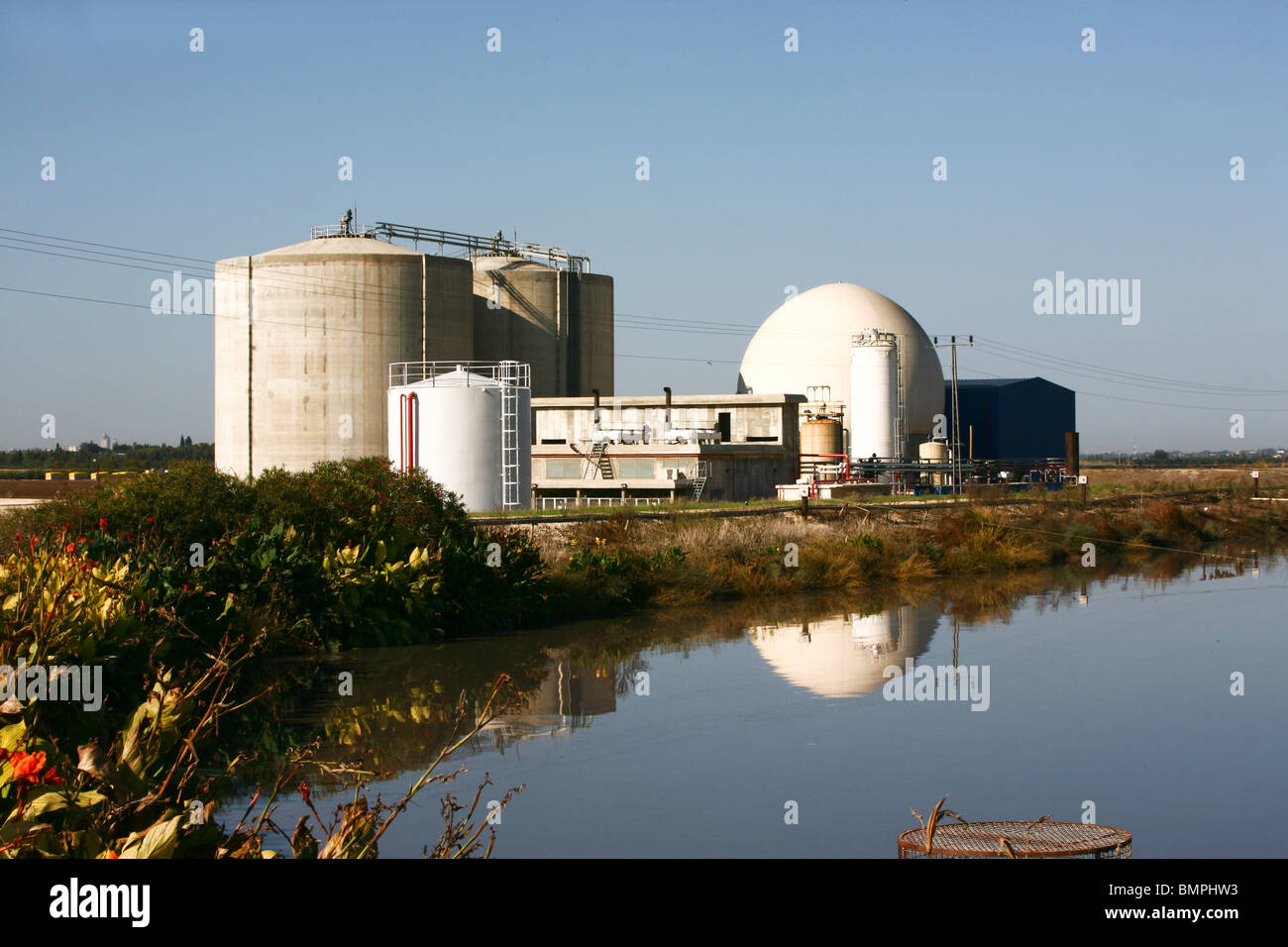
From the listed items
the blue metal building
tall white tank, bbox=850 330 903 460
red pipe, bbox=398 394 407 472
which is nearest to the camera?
red pipe, bbox=398 394 407 472

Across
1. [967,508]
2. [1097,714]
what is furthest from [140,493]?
[967,508]

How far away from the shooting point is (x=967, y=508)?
111ft

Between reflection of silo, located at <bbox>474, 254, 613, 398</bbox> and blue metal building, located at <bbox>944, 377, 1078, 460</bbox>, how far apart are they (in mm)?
18451

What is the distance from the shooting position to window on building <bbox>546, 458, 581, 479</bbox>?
4725cm

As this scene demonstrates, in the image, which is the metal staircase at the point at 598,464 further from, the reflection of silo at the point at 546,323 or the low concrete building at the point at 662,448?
the reflection of silo at the point at 546,323

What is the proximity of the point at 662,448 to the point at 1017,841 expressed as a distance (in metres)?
38.0

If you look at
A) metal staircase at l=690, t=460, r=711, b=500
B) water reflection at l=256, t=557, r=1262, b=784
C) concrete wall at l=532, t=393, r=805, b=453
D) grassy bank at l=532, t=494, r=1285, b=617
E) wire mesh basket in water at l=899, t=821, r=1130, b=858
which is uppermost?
concrete wall at l=532, t=393, r=805, b=453

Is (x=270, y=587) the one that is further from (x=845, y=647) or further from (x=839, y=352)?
(x=839, y=352)

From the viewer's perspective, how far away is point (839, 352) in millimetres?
59969

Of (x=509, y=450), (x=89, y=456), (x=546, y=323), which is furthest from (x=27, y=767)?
(x=89, y=456)

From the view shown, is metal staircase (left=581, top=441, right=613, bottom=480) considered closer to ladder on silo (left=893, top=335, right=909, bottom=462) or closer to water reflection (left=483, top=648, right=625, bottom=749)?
ladder on silo (left=893, top=335, right=909, bottom=462)

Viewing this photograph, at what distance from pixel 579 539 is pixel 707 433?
22029mm

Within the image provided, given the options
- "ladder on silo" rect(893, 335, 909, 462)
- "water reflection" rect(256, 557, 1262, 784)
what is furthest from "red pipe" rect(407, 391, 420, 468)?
"ladder on silo" rect(893, 335, 909, 462)

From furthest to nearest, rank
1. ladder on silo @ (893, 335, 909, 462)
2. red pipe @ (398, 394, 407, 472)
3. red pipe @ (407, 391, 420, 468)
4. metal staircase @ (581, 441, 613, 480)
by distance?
ladder on silo @ (893, 335, 909, 462) → metal staircase @ (581, 441, 613, 480) → red pipe @ (398, 394, 407, 472) → red pipe @ (407, 391, 420, 468)
